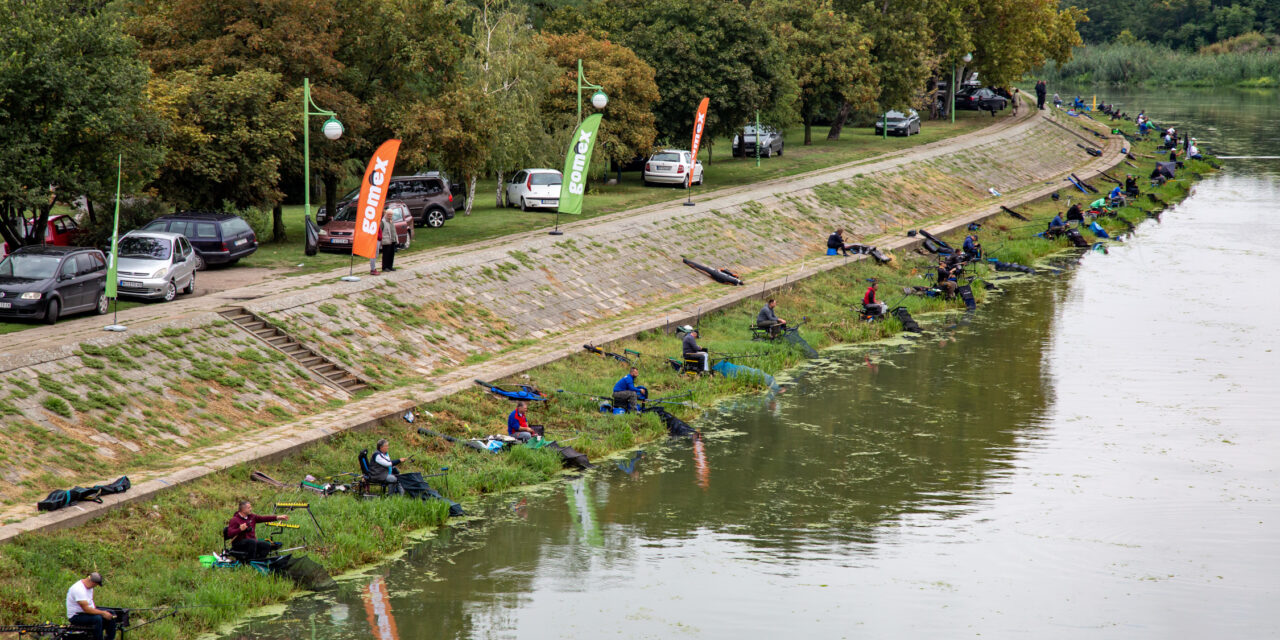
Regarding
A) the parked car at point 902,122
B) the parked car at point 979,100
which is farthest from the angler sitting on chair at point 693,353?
the parked car at point 979,100

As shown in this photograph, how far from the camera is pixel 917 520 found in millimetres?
18859

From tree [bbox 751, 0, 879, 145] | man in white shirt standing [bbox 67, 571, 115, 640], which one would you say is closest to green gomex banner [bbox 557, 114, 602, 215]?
man in white shirt standing [bbox 67, 571, 115, 640]

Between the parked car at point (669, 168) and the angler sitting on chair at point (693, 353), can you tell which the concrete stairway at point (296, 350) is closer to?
the angler sitting on chair at point (693, 353)

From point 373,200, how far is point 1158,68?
111339mm

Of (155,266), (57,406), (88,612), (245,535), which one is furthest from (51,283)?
(88,612)

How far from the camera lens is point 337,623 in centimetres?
1482

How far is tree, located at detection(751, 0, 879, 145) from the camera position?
5631 centimetres

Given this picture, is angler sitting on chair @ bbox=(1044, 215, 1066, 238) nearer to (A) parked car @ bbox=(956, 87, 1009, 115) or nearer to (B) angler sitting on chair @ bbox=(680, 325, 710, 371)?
(B) angler sitting on chair @ bbox=(680, 325, 710, 371)

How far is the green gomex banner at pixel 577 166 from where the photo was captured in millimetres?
33094

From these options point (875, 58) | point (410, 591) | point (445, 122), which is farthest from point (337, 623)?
point (875, 58)

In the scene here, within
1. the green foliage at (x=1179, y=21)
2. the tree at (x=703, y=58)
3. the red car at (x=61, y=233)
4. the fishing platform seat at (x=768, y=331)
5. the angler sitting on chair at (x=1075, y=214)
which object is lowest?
the fishing platform seat at (x=768, y=331)

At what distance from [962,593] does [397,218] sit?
68.3 feet

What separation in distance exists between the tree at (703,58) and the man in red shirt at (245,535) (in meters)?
32.7

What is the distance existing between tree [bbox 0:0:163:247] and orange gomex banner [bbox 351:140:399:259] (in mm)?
5083
